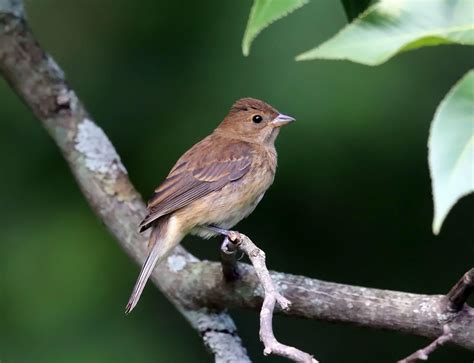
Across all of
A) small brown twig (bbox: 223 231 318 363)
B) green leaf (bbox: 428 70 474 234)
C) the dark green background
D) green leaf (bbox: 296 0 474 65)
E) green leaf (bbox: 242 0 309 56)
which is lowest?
the dark green background

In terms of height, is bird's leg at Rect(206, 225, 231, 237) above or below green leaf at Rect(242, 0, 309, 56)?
below

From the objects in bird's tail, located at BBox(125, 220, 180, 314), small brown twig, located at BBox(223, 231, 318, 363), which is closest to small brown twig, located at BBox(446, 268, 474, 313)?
small brown twig, located at BBox(223, 231, 318, 363)

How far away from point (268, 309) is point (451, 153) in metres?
0.81

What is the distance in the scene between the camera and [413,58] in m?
4.31

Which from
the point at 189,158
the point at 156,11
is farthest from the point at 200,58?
the point at 189,158

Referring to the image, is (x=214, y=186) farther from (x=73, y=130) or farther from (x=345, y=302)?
(x=345, y=302)

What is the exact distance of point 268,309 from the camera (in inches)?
70.6

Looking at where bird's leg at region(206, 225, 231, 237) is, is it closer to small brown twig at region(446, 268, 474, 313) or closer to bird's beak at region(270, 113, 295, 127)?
bird's beak at region(270, 113, 295, 127)

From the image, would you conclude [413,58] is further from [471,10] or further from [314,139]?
[471,10]

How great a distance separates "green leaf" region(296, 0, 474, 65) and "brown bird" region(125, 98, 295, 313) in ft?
7.61

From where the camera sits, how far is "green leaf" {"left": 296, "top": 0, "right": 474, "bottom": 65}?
3.72 ft

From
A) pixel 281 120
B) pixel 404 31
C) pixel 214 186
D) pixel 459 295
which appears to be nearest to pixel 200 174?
pixel 214 186

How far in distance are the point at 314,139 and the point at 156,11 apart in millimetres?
1127

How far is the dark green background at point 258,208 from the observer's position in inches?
167
